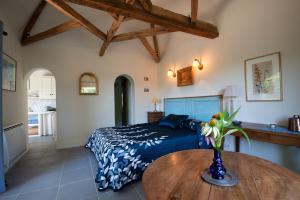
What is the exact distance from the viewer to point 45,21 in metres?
3.73

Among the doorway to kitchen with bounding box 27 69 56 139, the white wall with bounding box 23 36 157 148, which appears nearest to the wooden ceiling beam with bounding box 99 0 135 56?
the white wall with bounding box 23 36 157 148

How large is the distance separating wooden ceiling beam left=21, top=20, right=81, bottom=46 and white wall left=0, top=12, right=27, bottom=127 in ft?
0.70

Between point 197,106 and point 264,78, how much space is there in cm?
154

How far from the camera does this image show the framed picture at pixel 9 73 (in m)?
2.82

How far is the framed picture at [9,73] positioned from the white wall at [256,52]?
390 centimetres

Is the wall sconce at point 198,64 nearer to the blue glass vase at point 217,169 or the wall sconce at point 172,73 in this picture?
the wall sconce at point 172,73

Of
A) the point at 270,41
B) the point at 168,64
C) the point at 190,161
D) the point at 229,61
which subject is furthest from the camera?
the point at 168,64

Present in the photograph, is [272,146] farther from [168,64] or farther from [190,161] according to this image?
[168,64]

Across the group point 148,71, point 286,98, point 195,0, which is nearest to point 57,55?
point 148,71

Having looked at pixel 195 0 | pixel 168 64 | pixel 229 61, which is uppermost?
pixel 195 0

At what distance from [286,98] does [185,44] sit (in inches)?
105

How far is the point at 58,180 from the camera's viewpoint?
2.43 metres

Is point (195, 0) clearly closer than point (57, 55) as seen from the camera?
Yes

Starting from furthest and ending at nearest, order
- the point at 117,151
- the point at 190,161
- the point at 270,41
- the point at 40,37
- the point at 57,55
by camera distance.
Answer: the point at 57,55, the point at 40,37, the point at 270,41, the point at 117,151, the point at 190,161
